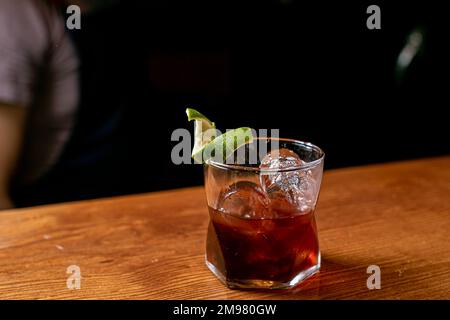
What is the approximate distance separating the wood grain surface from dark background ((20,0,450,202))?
101 cm

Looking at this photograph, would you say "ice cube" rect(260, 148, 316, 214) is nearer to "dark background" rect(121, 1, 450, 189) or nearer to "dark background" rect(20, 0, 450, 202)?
"dark background" rect(20, 0, 450, 202)

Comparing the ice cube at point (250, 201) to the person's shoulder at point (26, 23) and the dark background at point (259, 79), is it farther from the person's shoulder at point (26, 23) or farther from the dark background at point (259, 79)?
the dark background at point (259, 79)

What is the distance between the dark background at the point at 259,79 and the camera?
2365 mm

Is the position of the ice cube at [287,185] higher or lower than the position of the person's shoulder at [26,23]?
lower

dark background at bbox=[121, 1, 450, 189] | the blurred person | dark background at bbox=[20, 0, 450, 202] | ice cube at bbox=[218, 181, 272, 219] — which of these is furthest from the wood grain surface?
dark background at bbox=[121, 1, 450, 189]

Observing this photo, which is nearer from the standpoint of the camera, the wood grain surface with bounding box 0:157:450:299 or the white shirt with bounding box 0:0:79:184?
the wood grain surface with bounding box 0:157:450:299

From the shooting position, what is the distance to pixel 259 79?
2863mm

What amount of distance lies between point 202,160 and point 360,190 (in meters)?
0.53

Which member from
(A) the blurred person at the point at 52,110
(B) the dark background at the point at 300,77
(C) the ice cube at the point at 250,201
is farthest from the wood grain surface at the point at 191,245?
(B) the dark background at the point at 300,77

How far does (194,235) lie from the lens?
1.03 metres

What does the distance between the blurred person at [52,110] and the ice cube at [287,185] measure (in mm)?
1104

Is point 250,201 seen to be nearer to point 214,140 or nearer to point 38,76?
point 214,140

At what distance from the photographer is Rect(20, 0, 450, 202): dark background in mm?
2365

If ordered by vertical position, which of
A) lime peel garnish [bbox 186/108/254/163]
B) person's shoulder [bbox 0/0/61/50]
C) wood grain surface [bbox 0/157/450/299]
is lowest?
wood grain surface [bbox 0/157/450/299]
